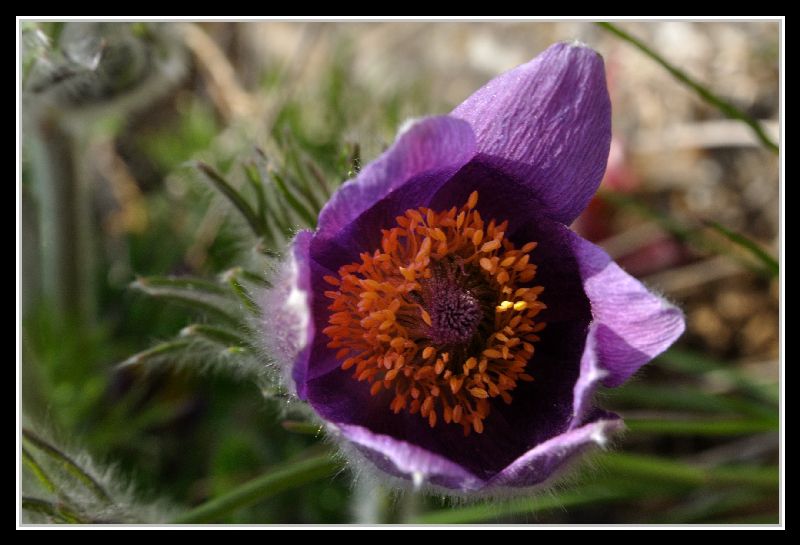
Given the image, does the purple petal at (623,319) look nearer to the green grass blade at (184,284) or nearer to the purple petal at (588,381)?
the purple petal at (588,381)

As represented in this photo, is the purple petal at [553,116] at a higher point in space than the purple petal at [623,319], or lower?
higher

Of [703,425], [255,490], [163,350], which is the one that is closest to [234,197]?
[163,350]

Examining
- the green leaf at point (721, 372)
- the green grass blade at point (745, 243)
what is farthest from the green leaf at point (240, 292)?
the green leaf at point (721, 372)

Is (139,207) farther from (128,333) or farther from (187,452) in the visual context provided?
(187,452)

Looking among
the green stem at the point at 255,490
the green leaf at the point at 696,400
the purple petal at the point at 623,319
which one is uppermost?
the purple petal at the point at 623,319

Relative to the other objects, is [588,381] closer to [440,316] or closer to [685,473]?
[440,316]

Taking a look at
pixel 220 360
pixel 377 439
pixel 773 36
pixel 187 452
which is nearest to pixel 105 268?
pixel 187 452
